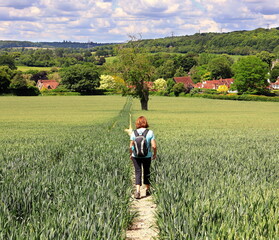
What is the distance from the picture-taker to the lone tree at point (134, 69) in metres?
51.0

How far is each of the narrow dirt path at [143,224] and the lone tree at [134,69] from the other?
42485 mm

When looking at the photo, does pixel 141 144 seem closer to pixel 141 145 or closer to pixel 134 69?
pixel 141 145

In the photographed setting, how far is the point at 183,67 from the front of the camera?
188750 mm

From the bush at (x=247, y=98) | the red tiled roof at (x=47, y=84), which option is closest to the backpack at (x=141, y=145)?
the bush at (x=247, y=98)

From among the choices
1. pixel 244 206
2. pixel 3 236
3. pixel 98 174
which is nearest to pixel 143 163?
pixel 98 174

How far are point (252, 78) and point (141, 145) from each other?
104m

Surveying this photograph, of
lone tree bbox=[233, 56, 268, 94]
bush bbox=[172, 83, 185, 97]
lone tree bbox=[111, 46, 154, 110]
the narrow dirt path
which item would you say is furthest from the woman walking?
bush bbox=[172, 83, 185, 97]

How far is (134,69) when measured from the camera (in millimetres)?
50844

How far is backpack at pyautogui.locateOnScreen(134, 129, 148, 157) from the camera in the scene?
916 cm

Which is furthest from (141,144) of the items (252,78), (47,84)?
(47,84)

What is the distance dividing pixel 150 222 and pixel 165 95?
4491 inches

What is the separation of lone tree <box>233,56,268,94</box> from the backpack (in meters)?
103

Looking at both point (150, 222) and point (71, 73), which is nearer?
point (150, 222)

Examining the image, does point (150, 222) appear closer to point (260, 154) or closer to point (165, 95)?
point (260, 154)
